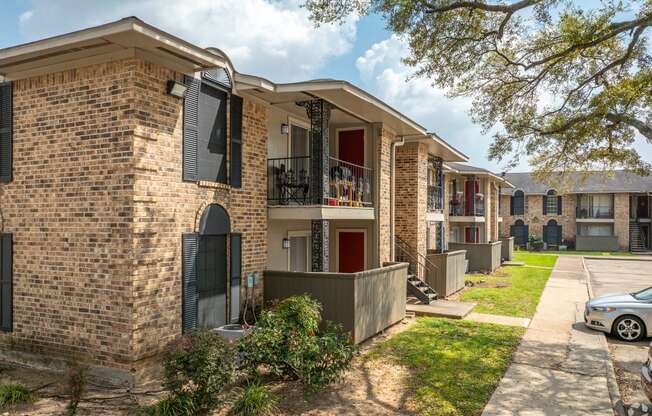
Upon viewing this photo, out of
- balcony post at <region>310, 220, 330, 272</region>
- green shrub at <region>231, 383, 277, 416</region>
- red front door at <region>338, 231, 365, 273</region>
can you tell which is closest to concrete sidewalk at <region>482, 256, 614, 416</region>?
green shrub at <region>231, 383, 277, 416</region>

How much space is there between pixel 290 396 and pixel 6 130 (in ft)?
23.9

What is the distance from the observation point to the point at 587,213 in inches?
1832

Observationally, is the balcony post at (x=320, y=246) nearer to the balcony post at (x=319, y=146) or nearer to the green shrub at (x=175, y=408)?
the balcony post at (x=319, y=146)

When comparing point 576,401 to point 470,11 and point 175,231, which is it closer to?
point 175,231

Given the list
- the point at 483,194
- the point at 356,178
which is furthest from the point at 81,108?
the point at 483,194

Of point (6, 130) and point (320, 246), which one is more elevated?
point (6, 130)

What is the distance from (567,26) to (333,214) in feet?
25.0

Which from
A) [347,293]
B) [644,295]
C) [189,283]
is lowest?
[644,295]

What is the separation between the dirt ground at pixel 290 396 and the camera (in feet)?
21.2

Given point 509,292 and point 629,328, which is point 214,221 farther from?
point 509,292

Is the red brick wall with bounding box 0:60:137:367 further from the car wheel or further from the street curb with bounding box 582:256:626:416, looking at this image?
the car wheel

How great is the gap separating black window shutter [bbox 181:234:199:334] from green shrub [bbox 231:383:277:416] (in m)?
2.38

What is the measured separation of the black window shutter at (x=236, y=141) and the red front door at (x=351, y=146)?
5306mm

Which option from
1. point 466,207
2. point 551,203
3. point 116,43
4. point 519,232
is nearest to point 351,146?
point 116,43
